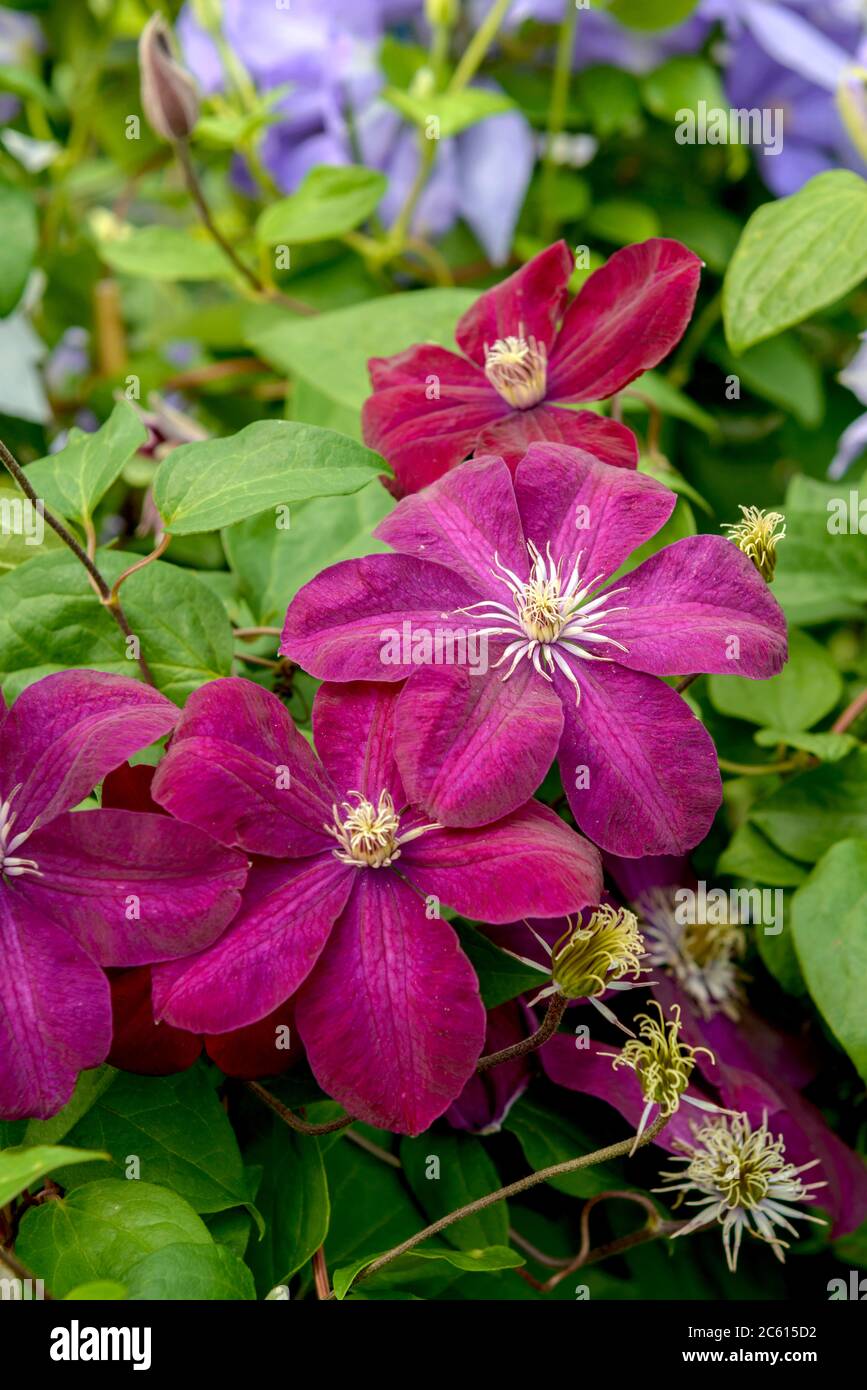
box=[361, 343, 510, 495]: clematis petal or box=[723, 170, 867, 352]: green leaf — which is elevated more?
box=[723, 170, 867, 352]: green leaf

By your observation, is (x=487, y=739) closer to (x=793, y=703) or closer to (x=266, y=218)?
(x=793, y=703)

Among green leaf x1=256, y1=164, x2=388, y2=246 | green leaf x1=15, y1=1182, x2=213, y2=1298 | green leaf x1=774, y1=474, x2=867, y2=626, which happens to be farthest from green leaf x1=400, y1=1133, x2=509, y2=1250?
green leaf x1=256, y1=164, x2=388, y2=246

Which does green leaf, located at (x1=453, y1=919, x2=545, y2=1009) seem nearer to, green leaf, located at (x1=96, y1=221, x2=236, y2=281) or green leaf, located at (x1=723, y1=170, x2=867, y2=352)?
green leaf, located at (x1=723, y1=170, x2=867, y2=352)

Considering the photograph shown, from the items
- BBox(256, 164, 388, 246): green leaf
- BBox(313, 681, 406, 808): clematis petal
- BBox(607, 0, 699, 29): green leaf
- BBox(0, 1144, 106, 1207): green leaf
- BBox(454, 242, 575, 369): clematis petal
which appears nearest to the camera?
BBox(0, 1144, 106, 1207): green leaf

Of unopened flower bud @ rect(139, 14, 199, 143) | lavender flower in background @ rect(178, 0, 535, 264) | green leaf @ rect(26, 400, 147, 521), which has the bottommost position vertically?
green leaf @ rect(26, 400, 147, 521)

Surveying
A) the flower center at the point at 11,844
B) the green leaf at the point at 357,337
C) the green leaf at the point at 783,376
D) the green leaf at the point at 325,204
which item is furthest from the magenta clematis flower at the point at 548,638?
the green leaf at the point at 783,376

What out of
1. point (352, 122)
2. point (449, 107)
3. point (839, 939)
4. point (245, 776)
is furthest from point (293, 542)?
point (352, 122)

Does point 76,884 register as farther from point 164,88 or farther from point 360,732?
point 164,88
